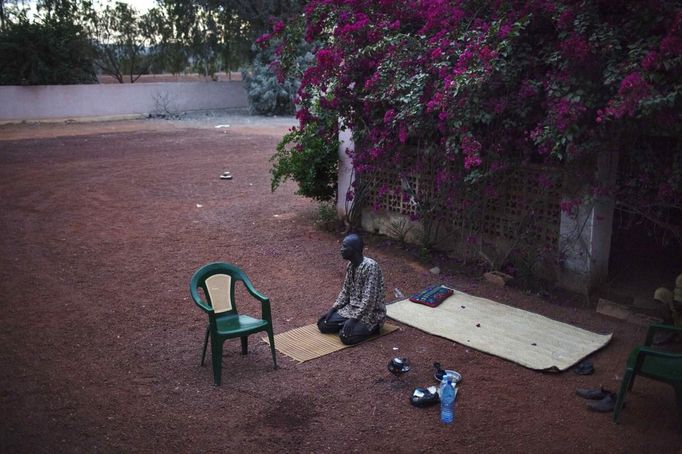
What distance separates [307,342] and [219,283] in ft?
3.45

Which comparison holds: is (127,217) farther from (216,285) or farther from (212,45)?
(212,45)

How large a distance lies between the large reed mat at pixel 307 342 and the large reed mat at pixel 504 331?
50 cm

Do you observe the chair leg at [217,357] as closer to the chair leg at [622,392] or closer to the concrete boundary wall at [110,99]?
the chair leg at [622,392]

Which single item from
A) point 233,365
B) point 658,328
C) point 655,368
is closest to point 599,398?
point 655,368

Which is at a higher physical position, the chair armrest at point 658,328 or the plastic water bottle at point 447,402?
the chair armrest at point 658,328

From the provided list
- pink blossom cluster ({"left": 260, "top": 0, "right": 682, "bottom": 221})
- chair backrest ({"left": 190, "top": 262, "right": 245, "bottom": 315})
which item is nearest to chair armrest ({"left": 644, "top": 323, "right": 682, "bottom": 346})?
pink blossom cluster ({"left": 260, "top": 0, "right": 682, "bottom": 221})

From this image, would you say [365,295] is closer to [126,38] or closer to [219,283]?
[219,283]

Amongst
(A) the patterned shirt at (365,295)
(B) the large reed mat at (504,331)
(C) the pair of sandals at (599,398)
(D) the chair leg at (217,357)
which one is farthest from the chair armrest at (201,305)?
(C) the pair of sandals at (599,398)

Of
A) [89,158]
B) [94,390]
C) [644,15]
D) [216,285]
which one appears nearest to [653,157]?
[644,15]

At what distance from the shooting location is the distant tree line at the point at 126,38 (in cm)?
2608

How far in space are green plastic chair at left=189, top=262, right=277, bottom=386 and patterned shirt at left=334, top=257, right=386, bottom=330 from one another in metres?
0.91

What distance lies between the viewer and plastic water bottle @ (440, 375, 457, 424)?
4496 mm

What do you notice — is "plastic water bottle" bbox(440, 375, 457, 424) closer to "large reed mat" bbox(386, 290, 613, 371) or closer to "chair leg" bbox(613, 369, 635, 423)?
"large reed mat" bbox(386, 290, 613, 371)

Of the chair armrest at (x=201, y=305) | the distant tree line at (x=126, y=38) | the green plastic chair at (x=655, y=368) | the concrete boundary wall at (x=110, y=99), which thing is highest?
the distant tree line at (x=126, y=38)
